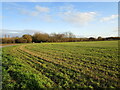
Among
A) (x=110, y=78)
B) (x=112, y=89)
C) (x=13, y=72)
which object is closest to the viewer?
(x=112, y=89)

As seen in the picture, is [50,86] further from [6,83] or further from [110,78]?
[110,78]

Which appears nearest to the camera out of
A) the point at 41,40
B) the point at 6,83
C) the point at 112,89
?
the point at 112,89

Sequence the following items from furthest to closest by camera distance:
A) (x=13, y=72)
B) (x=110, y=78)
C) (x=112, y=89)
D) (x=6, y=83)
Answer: (x=13, y=72) < (x=110, y=78) < (x=6, y=83) < (x=112, y=89)

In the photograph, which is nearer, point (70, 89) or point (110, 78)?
point (70, 89)

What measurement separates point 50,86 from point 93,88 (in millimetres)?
1818

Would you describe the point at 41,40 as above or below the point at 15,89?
above

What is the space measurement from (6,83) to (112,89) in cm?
468

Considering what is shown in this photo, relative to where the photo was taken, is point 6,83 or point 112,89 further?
point 6,83

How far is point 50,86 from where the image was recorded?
3617 mm

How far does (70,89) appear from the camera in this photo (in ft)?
11.3

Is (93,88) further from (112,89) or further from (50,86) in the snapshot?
(50,86)

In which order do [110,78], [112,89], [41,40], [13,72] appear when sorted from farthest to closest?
[41,40] → [13,72] → [110,78] → [112,89]

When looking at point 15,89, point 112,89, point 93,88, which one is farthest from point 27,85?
point 112,89

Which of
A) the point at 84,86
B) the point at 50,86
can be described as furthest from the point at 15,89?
the point at 84,86
